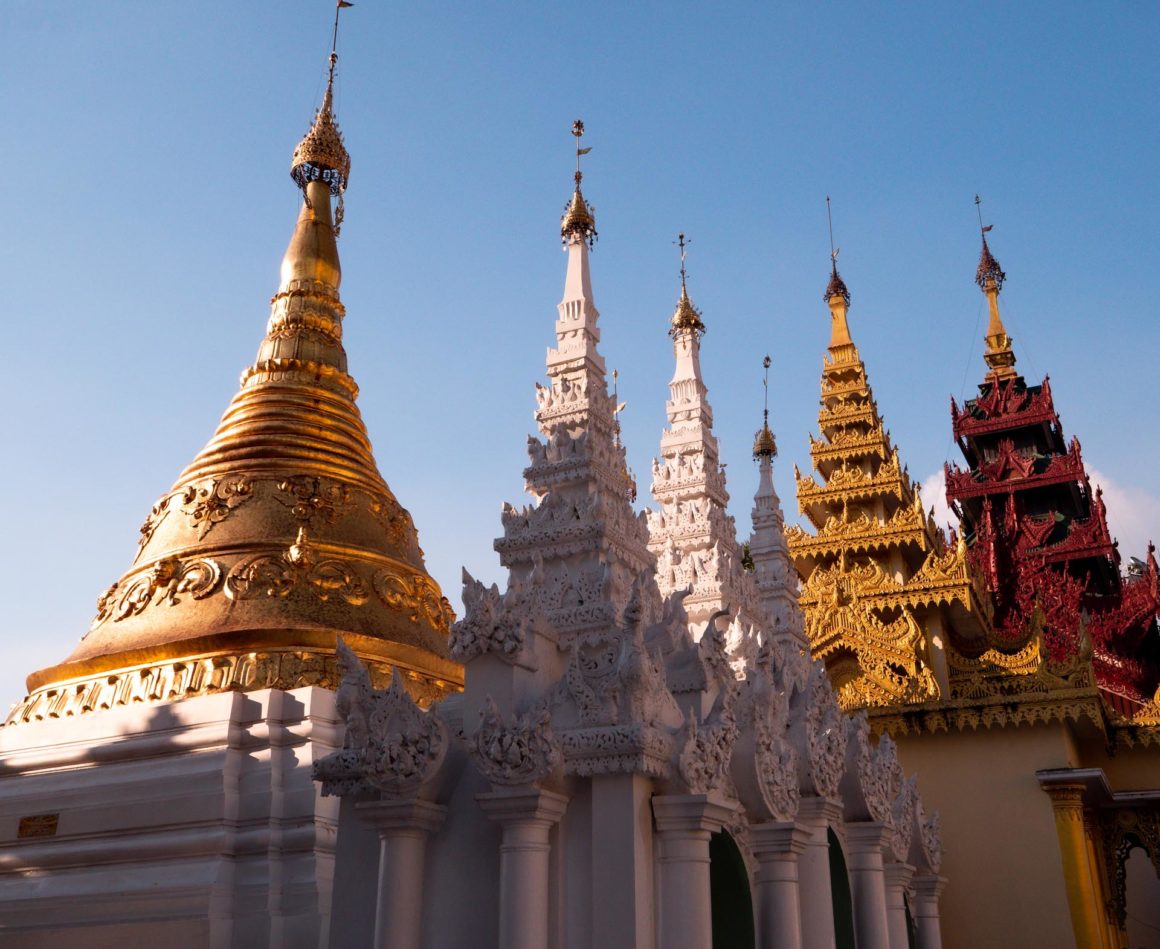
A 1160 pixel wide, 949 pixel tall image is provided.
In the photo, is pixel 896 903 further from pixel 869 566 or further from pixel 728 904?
pixel 869 566

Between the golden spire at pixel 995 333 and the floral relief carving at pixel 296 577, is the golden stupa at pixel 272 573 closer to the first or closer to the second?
the floral relief carving at pixel 296 577

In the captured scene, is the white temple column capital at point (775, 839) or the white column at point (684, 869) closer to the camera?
the white column at point (684, 869)

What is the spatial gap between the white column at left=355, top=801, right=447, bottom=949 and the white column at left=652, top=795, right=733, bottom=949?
5.33 ft

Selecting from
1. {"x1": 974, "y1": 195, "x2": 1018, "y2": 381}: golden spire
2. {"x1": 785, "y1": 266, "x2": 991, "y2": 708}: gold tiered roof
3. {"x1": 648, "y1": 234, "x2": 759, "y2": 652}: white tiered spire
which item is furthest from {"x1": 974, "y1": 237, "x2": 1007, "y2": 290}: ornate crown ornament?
{"x1": 648, "y1": 234, "x2": 759, "y2": 652}: white tiered spire

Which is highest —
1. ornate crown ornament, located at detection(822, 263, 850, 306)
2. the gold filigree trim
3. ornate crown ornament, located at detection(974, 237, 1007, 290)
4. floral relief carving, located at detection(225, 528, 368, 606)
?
ornate crown ornament, located at detection(974, 237, 1007, 290)

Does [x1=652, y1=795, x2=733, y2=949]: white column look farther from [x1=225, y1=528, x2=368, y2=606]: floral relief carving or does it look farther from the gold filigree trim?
[x1=225, y1=528, x2=368, y2=606]: floral relief carving

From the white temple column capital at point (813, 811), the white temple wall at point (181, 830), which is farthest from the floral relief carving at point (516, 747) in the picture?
the white temple wall at point (181, 830)

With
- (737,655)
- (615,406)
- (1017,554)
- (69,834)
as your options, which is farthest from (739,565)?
(1017,554)

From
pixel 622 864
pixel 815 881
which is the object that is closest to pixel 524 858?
pixel 622 864

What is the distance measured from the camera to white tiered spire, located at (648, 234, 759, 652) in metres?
12.6

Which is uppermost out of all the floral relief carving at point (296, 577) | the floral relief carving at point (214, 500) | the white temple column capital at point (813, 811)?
the floral relief carving at point (214, 500)

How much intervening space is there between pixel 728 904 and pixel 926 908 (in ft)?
20.1

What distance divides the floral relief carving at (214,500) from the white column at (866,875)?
8035mm

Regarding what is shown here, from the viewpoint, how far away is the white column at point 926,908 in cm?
1378
